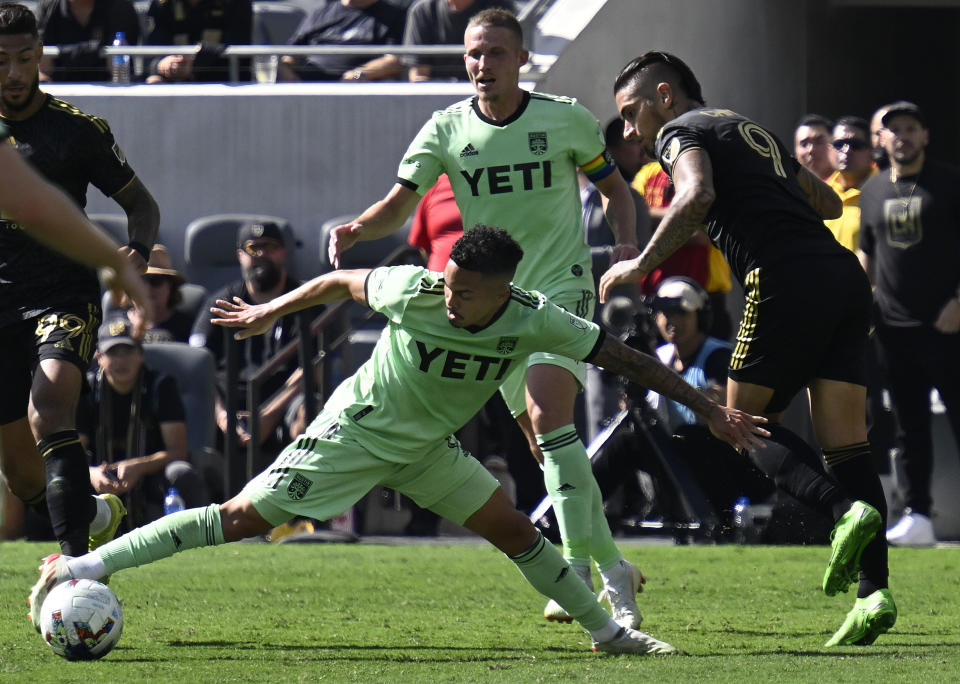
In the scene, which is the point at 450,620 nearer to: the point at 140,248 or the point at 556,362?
the point at 556,362

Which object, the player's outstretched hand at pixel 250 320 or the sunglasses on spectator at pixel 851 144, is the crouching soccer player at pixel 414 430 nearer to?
the player's outstretched hand at pixel 250 320

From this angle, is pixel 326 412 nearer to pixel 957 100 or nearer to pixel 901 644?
pixel 901 644

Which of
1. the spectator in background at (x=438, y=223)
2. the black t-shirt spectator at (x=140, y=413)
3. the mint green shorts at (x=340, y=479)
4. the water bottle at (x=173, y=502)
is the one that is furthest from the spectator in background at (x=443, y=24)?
the mint green shorts at (x=340, y=479)

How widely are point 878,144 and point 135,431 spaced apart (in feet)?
15.9

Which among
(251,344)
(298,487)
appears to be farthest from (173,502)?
(298,487)

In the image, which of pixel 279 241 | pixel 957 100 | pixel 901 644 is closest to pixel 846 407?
pixel 901 644

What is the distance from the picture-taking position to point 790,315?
6.23 metres

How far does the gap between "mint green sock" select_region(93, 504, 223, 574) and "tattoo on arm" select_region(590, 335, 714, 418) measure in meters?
1.40

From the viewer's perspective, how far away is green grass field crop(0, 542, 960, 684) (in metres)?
5.71

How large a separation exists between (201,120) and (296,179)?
0.89 m

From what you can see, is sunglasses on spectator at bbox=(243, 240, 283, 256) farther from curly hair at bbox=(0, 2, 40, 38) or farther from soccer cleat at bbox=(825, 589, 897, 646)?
soccer cleat at bbox=(825, 589, 897, 646)

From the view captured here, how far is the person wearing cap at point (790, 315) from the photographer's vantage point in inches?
245

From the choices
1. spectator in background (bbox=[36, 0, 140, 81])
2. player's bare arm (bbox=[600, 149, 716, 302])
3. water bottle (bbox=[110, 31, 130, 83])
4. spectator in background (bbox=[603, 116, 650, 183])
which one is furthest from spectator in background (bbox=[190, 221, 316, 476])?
player's bare arm (bbox=[600, 149, 716, 302])

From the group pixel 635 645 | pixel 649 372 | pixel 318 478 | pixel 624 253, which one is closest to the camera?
pixel 649 372
